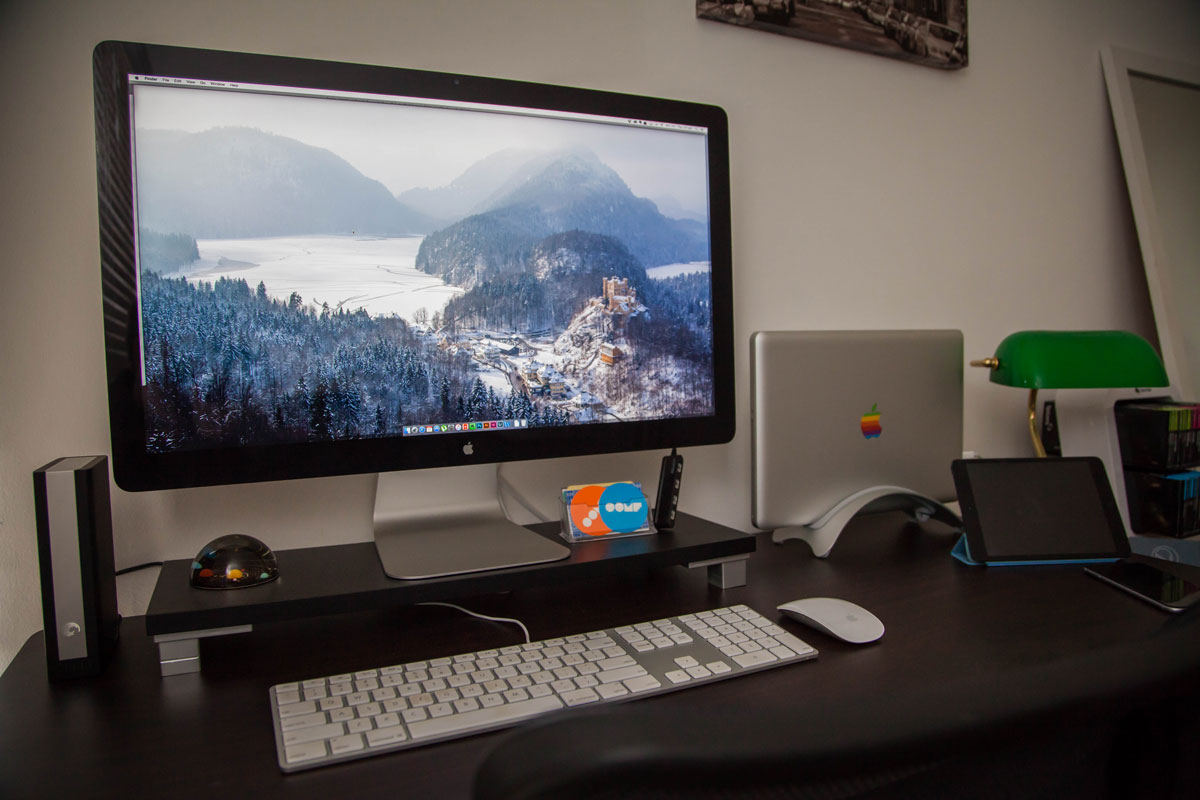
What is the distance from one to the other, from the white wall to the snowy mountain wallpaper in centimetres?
23

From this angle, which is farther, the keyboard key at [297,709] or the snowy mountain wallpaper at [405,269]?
the snowy mountain wallpaper at [405,269]

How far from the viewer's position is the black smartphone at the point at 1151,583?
33.0 inches

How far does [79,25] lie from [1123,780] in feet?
3.81

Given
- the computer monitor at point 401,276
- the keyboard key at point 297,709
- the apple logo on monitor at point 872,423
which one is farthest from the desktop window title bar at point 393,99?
→ the keyboard key at point 297,709

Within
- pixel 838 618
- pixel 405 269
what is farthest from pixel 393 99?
pixel 838 618

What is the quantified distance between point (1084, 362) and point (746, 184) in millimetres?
628

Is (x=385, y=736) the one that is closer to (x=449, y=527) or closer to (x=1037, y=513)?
(x=449, y=527)

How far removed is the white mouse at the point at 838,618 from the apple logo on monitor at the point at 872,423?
0.38 metres

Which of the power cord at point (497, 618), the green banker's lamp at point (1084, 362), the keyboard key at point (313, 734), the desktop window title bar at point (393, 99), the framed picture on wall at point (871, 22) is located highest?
the framed picture on wall at point (871, 22)

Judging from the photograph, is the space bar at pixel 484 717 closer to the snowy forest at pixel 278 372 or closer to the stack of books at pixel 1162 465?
the snowy forest at pixel 278 372

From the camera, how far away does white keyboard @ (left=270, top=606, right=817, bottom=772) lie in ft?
1.80

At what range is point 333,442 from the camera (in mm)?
800

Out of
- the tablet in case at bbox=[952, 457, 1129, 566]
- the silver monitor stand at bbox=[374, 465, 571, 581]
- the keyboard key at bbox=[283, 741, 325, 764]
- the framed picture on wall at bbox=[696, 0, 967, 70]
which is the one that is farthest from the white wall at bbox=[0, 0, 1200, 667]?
the keyboard key at bbox=[283, 741, 325, 764]

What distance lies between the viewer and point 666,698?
63 cm
